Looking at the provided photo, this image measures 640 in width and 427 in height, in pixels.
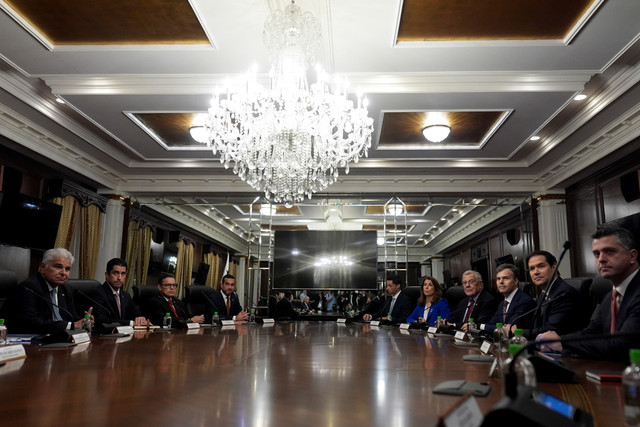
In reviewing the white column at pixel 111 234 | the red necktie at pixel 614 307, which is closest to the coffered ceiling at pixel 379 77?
the white column at pixel 111 234

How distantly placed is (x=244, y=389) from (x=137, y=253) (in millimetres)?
8016

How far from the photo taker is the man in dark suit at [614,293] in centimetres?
198

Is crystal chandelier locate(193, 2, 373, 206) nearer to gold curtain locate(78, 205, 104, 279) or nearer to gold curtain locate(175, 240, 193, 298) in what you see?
gold curtain locate(78, 205, 104, 279)

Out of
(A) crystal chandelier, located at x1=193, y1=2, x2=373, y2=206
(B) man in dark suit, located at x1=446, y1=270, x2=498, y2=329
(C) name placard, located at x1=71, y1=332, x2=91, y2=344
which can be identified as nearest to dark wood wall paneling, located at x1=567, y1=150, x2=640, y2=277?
(B) man in dark suit, located at x1=446, y1=270, x2=498, y2=329

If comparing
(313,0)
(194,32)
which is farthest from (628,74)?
(194,32)

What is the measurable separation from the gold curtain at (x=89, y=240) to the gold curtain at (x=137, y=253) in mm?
859

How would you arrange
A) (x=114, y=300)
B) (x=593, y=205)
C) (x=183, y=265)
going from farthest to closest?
(x=183, y=265)
(x=593, y=205)
(x=114, y=300)

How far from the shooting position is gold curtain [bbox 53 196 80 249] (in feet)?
21.0

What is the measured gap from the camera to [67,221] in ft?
21.6

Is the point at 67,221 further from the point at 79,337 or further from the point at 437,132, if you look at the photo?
the point at 437,132

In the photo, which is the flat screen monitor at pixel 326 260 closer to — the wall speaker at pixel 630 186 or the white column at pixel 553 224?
the white column at pixel 553 224

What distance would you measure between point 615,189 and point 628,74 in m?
2.18

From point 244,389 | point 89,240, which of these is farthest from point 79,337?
point 89,240

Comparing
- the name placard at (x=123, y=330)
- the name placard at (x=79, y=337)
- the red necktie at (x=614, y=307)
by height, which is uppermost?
the red necktie at (x=614, y=307)
